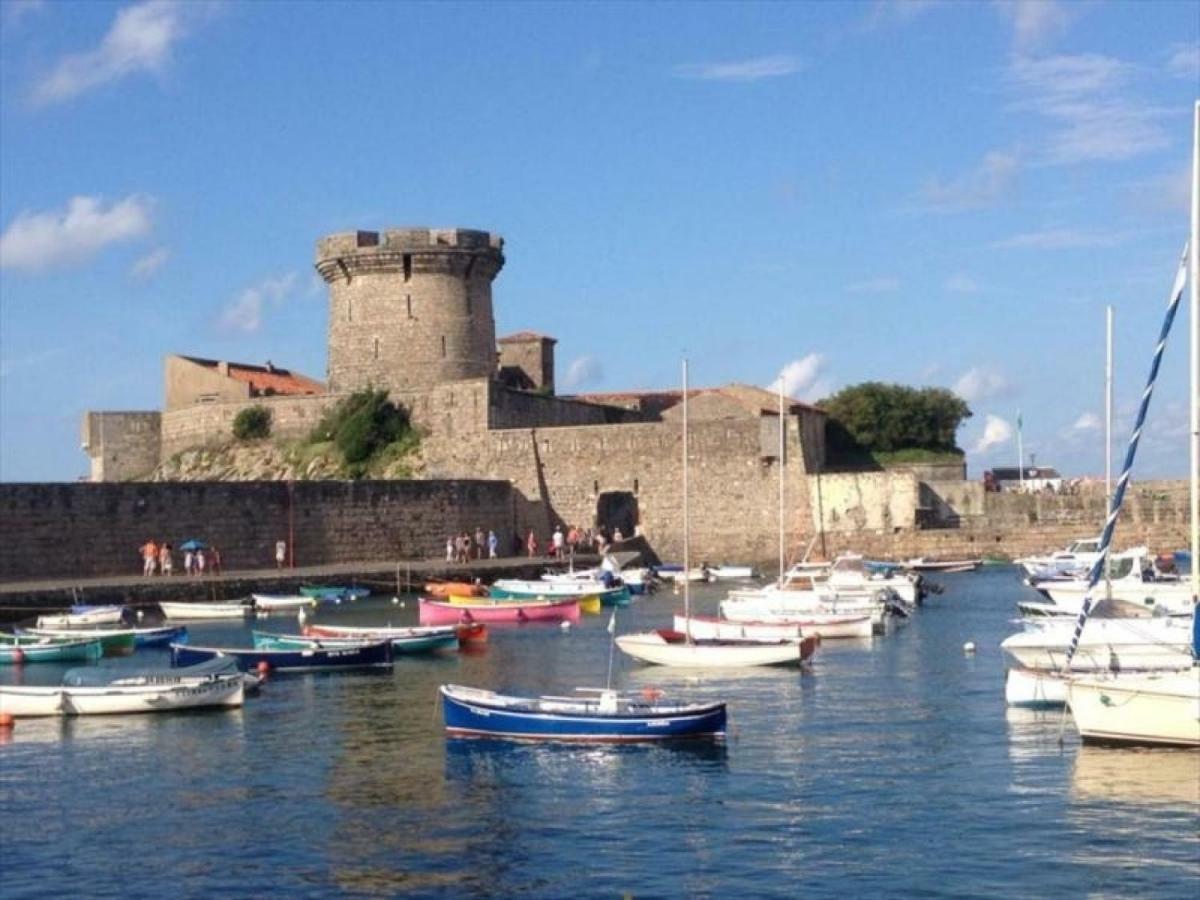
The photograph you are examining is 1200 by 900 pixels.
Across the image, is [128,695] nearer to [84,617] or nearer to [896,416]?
[84,617]

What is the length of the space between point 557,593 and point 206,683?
15399 mm

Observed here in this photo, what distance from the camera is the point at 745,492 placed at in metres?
44.7

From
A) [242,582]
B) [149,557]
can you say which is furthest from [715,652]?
[149,557]

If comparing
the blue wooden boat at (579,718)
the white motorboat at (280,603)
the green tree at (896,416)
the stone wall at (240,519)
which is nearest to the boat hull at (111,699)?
the blue wooden boat at (579,718)

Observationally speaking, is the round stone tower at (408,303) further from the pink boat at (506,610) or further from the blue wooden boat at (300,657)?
the blue wooden boat at (300,657)

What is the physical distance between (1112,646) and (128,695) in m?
11.2

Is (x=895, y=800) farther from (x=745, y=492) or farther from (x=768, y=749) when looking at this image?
(x=745, y=492)

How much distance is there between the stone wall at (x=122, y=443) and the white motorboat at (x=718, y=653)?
100 ft

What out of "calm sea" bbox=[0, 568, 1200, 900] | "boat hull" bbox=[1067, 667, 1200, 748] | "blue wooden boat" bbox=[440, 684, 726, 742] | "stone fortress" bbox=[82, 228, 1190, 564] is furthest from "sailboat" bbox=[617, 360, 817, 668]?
"stone fortress" bbox=[82, 228, 1190, 564]

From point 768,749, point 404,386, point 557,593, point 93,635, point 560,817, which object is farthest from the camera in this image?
point 404,386

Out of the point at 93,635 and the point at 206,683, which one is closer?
the point at 206,683

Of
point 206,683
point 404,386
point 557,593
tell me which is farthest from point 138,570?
point 206,683

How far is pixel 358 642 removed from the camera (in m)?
24.7

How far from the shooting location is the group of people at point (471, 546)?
1709 inches
